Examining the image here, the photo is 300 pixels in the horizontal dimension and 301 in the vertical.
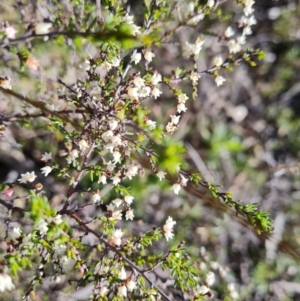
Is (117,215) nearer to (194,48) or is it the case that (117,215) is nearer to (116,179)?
(116,179)

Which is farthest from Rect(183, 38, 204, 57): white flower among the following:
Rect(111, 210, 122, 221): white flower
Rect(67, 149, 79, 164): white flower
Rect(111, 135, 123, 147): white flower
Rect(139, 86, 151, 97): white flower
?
Rect(111, 210, 122, 221): white flower

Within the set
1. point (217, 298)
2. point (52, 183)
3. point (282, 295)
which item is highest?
point (52, 183)

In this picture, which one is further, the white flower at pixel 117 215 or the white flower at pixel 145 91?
the white flower at pixel 117 215

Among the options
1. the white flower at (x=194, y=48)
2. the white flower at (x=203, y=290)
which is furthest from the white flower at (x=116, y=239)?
the white flower at (x=194, y=48)

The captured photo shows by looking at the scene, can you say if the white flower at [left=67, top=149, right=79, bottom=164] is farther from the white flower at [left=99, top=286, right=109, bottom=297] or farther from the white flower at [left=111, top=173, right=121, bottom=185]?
the white flower at [left=99, top=286, right=109, bottom=297]

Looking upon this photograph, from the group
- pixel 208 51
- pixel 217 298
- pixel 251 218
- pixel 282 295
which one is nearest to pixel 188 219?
pixel 217 298

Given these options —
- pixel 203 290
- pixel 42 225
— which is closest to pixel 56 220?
pixel 42 225

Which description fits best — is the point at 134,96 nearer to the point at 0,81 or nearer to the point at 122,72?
the point at 122,72

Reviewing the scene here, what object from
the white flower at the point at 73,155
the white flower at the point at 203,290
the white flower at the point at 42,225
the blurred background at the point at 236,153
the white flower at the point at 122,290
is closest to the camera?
the white flower at the point at 42,225

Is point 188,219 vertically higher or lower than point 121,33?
lower

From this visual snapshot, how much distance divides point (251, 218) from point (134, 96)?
0.76 m

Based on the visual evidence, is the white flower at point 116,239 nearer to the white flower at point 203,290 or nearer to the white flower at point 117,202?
the white flower at point 117,202

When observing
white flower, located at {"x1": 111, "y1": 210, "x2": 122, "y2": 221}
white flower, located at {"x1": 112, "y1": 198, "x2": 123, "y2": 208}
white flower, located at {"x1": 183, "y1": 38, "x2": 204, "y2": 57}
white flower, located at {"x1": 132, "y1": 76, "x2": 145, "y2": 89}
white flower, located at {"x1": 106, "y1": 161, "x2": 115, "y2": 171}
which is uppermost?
white flower, located at {"x1": 183, "y1": 38, "x2": 204, "y2": 57}

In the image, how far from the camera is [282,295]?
3.91 meters
